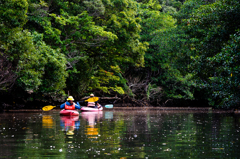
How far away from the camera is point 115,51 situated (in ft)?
113

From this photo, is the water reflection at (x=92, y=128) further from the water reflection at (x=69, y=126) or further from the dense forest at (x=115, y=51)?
the dense forest at (x=115, y=51)

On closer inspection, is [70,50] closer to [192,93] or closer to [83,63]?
[83,63]

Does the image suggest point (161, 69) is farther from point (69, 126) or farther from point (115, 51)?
point (69, 126)

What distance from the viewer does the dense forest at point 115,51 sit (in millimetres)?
20719

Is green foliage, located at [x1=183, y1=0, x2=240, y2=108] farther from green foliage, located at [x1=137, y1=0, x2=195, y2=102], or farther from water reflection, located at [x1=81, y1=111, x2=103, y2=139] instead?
green foliage, located at [x1=137, y1=0, x2=195, y2=102]

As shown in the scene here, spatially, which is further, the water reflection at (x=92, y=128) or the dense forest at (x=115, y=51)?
the dense forest at (x=115, y=51)

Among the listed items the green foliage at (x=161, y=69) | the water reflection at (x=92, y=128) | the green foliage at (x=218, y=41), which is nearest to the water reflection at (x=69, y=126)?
the water reflection at (x=92, y=128)

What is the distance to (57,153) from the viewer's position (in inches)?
294

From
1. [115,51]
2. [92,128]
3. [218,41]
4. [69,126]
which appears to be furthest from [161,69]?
[92,128]

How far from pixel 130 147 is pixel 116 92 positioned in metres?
33.1

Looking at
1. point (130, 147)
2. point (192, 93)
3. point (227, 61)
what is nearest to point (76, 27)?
point (227, 61)

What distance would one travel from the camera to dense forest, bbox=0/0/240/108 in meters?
20.7

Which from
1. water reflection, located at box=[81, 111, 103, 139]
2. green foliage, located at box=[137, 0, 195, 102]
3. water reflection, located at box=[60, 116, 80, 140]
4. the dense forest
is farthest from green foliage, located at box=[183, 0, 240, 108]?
green foliage, located at box=[137, 0, 195, 102]

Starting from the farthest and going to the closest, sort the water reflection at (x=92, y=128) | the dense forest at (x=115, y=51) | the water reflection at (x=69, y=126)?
the dense forest at (x=115, y=51), the water reflection at (x=69, y=126), the water reflection at (x=92, y=128)
